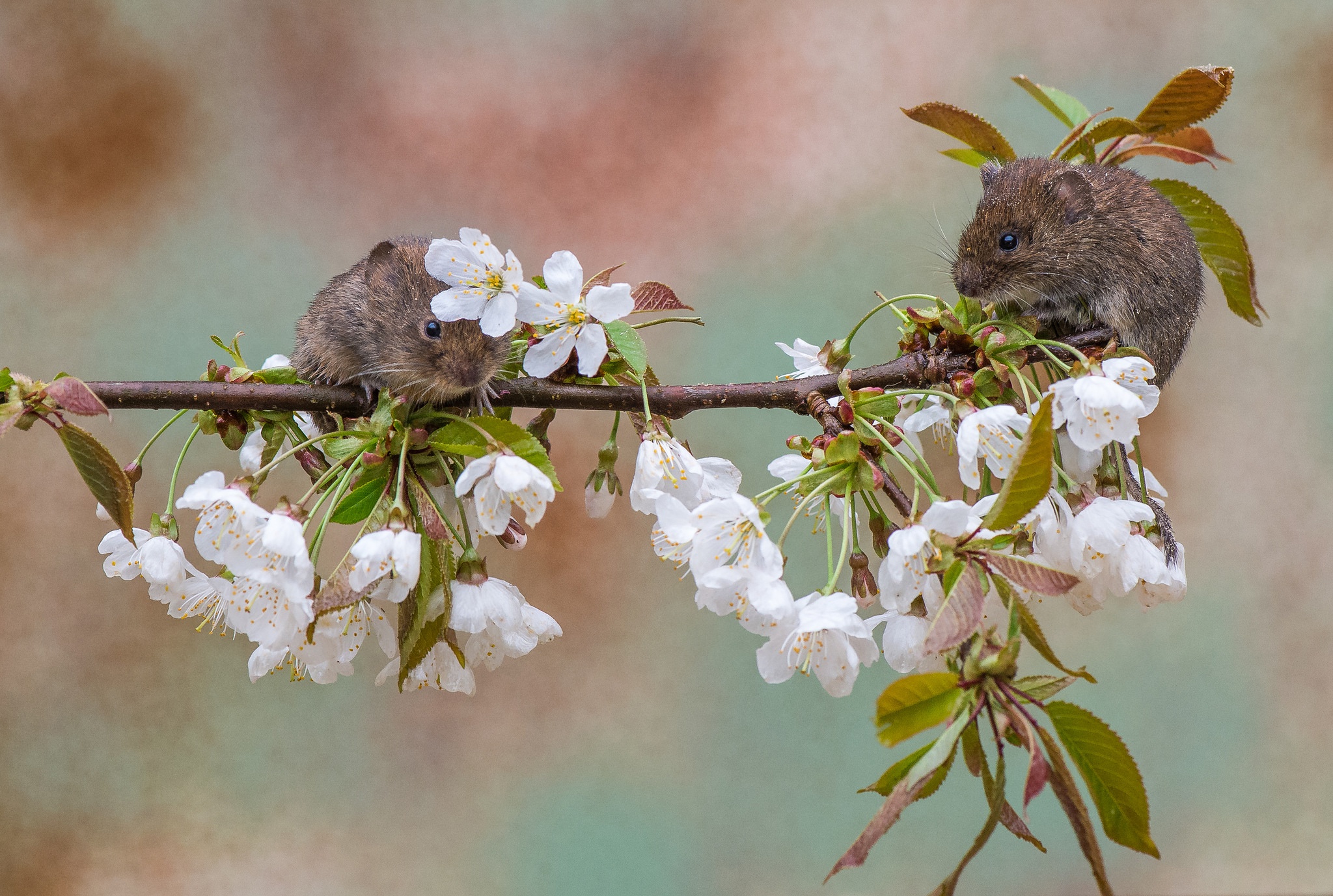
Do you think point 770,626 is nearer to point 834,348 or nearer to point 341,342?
point 834,348

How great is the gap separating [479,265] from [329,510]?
0.31 meters

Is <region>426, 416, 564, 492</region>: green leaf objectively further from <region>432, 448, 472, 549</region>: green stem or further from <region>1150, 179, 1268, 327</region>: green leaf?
<region>1150, 179, 1268, 327</region>: green leaf

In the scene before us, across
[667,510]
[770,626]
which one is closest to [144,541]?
[667,510]

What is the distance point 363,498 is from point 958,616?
2.12 feet

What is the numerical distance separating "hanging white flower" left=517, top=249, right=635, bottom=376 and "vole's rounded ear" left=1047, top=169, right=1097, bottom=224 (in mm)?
792

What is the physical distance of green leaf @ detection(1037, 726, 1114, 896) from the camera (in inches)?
30.7

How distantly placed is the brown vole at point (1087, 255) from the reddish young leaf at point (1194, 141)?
72mm

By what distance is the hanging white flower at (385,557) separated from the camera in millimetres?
923

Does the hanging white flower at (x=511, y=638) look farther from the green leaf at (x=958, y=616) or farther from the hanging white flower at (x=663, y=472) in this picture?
the green leaf at (x=958, y=616)

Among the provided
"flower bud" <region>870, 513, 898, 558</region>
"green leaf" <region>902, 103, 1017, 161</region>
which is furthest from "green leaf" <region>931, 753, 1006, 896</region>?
"green leaf" <region>902, 103, 1017, 161</region>

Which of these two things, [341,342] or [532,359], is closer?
[532,359]

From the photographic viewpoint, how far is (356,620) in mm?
1088

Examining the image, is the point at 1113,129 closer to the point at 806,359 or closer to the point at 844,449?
the point at 806,359

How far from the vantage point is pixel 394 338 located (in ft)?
4.21
